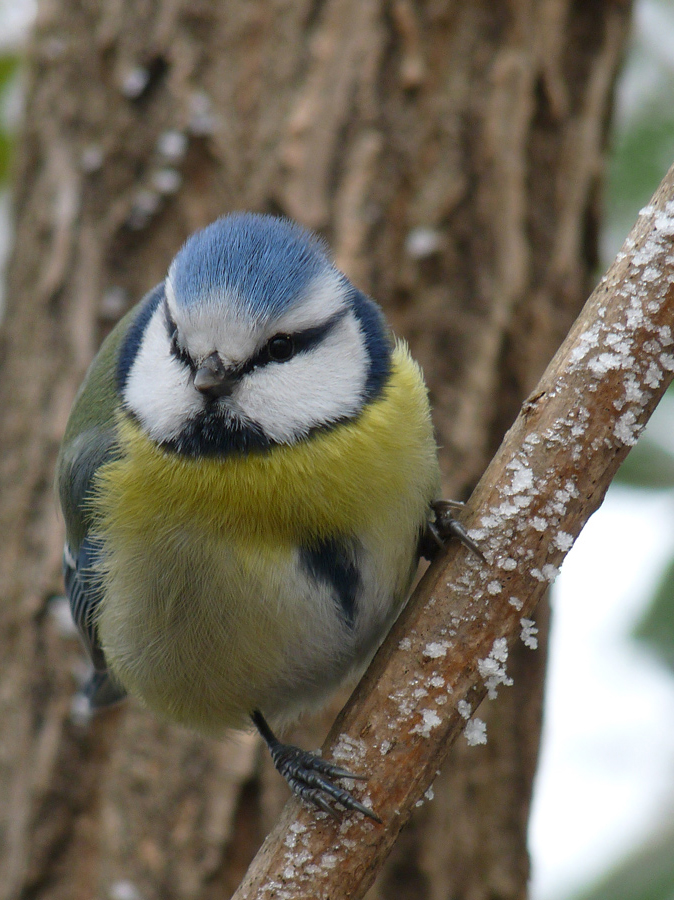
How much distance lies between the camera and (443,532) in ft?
5.52

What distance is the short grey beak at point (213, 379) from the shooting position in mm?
1549

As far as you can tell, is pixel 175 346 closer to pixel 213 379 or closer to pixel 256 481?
pixel 213 379

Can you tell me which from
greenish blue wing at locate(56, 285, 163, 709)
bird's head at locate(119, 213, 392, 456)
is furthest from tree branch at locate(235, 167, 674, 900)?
greenish blue wing at locate(56, 285, 163, 709)

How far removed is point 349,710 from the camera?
151 centimetres

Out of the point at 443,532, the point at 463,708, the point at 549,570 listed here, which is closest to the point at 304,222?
the point at 443,532

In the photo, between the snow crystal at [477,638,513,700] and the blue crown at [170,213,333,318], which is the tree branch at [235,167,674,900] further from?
the blue crown at [170,213,333,318]

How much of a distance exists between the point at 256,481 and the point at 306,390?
174 mm

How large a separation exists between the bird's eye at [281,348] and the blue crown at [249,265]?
0.04m

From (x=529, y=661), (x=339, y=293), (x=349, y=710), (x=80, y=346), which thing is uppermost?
(x=339, y=293)

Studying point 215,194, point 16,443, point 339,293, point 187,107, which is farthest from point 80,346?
point 339,293

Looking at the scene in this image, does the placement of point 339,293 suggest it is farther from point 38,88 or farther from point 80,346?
point 38,88

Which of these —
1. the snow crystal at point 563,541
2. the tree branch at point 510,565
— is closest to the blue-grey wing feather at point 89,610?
the tree branch at point 510,565

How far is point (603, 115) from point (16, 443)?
71.1 inches

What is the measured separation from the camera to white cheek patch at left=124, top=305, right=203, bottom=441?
163 centimetres
